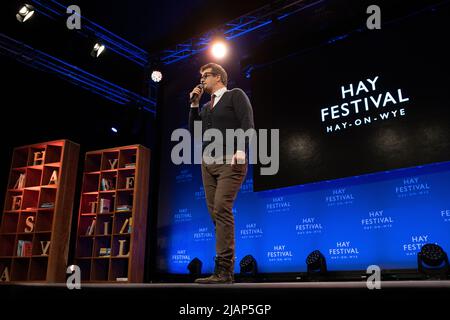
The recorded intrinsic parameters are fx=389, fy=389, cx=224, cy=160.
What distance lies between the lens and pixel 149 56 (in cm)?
647

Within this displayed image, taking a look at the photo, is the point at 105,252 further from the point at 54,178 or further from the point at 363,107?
the point at 363,107

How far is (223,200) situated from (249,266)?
2828mm

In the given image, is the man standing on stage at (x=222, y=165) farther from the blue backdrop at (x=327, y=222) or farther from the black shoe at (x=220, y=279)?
the blue backdrop at (x=327, y=222)

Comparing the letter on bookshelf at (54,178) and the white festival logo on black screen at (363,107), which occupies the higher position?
the white festival logo on black screen at (363,107)

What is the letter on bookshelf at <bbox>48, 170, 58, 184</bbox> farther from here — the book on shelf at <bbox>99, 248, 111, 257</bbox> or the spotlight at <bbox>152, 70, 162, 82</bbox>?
the spotlight at <bbox>152, 70, 162, 82</bbox>

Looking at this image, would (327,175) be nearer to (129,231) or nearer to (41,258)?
(129,231)

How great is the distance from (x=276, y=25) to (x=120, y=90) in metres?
2.86

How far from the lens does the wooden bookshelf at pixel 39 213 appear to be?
219 inches

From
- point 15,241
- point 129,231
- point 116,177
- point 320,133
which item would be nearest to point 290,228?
point 320,133

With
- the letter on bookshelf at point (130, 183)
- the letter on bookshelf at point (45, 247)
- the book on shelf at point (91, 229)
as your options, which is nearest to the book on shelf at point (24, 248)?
the letter on bookshelf at point (45, 247)

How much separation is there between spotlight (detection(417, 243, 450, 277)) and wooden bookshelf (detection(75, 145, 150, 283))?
3654mm

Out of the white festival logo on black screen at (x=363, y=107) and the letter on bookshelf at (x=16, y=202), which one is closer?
the white festival logo on black screen at (x=363, y=107)
